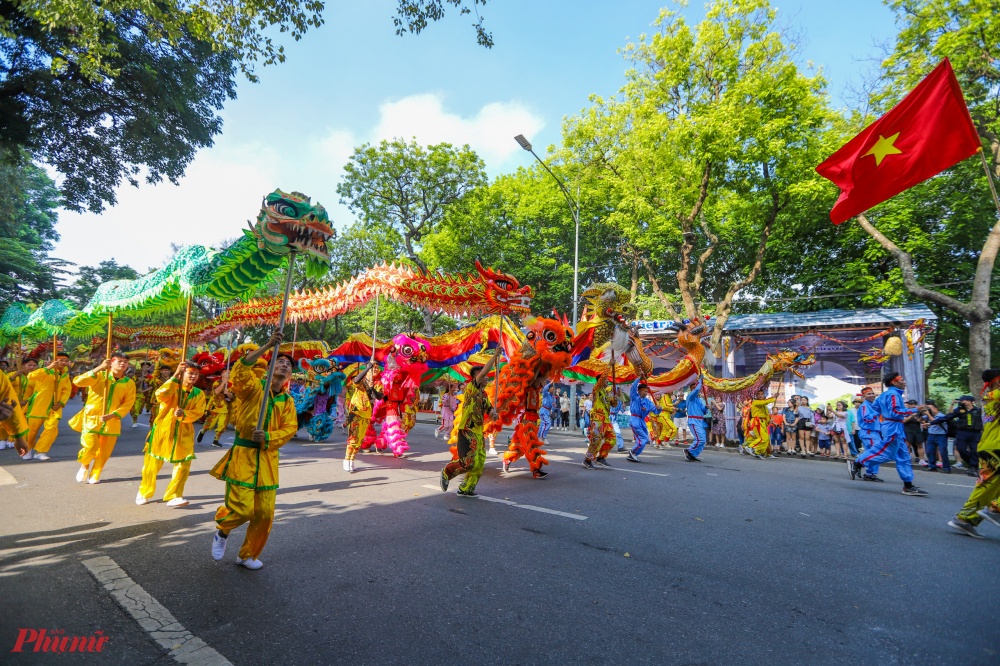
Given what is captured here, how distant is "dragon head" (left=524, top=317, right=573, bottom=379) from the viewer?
739cm

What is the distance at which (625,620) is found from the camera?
2977 mm

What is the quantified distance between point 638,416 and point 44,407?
38.6 ft

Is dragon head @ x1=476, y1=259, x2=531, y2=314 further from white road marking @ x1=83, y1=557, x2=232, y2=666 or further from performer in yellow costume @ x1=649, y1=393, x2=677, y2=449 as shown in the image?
performer in yellow costume @ x1=649, y1=393, x2=677, y2=449

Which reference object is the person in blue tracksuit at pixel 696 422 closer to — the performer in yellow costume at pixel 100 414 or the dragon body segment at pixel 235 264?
the dragon body segment at pixel 235 264

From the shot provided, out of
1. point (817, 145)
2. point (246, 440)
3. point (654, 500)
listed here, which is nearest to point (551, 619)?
point (246, 440)

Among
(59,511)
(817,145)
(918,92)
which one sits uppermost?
(817,145)

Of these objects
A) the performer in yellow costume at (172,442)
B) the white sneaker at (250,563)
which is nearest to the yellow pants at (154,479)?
the performer in yellow costume at (172,442)

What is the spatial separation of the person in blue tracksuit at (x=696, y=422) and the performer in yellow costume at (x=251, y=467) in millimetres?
9533

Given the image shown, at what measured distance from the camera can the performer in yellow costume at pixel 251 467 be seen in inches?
141

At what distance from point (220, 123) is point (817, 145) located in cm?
1830

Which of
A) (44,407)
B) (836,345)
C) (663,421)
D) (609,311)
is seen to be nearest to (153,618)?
(609,311)

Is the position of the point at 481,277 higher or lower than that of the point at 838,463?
higher

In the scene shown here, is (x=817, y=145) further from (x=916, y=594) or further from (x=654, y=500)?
(x=916, y=594)

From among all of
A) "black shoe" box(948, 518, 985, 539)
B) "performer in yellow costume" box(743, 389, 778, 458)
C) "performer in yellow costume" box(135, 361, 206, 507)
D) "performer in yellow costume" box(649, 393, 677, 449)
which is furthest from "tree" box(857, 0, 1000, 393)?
"performer in yellow costume" box(135, 361, 206, 507)
